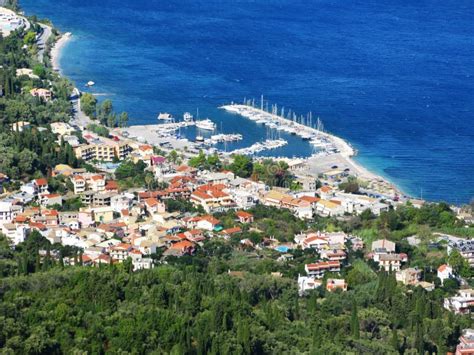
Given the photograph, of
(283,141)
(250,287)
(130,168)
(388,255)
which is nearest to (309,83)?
(283,141)

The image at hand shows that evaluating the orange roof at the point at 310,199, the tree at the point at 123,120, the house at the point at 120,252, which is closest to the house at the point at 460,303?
the orange roof at the point at 310,199

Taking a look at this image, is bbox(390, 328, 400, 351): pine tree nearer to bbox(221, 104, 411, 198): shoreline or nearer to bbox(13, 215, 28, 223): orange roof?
bbox(13, 215, 28, 223): orange roof

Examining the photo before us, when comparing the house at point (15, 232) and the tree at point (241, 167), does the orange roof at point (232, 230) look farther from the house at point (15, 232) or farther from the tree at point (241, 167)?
the tree at point (241, 167)

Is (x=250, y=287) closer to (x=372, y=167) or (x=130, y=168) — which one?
(x=130, y=168)

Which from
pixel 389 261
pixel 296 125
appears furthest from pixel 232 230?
pixel 296 125

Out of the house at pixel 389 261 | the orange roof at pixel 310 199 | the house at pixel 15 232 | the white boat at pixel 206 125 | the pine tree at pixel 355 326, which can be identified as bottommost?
the pine tree at pixel 355 326

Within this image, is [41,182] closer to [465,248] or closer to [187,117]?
[465,248]
